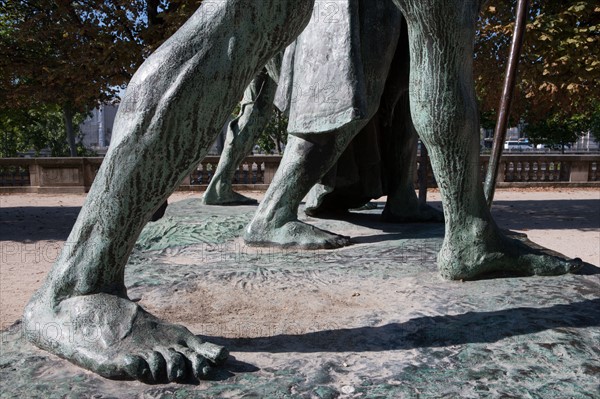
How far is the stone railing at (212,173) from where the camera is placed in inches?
619

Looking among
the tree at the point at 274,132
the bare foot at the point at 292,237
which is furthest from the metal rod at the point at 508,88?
the tree at the point at 274,132

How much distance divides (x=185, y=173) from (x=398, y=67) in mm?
2532

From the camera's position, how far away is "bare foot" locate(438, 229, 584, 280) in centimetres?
242

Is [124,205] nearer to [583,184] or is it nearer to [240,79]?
[240,79]

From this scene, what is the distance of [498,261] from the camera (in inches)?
96.3

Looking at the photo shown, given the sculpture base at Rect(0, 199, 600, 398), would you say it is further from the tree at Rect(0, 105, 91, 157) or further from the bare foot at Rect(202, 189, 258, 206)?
the tree at Rect(0, 105, 91, 157)

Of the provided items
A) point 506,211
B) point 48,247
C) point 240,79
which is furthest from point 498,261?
point 506,211

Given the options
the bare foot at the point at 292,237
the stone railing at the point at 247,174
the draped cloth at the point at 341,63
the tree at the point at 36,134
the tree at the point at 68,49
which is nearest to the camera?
the draped cloth at the point at 341,63

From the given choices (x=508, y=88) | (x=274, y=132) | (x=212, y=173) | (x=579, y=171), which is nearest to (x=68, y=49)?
(x=212, y=173)

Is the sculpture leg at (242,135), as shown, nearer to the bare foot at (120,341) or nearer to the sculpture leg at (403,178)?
the sculpture leg at (403,178)

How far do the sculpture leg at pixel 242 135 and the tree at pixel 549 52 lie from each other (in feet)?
20.7

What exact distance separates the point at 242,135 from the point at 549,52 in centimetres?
720

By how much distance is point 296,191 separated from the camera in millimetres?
3555

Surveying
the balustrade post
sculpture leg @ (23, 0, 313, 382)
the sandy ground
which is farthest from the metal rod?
the balustrade post
